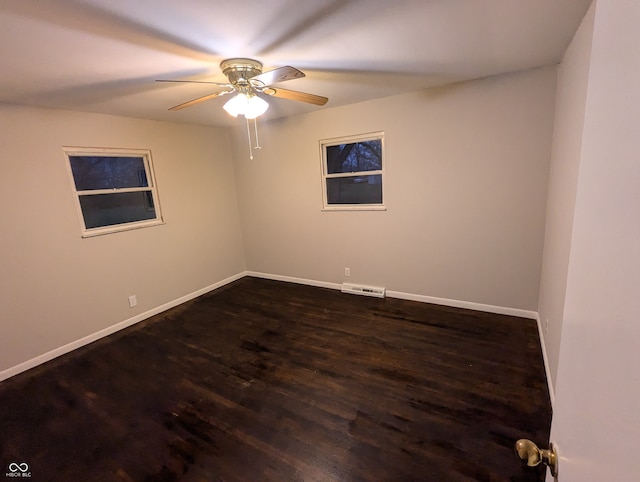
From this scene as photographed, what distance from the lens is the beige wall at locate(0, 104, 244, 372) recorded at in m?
2.67

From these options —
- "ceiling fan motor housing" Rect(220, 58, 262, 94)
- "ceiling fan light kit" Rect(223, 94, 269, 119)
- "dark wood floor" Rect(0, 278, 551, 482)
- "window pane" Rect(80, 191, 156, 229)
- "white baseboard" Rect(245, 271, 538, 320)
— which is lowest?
"dark wood floor" Rect(0, 278, 551, 482)

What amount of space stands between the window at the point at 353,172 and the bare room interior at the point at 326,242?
0.03 metres

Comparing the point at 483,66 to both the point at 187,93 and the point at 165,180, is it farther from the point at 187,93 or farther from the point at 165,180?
the point at 165,180

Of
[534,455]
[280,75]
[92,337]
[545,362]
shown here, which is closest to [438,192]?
[545,362]

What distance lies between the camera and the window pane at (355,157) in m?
3.62

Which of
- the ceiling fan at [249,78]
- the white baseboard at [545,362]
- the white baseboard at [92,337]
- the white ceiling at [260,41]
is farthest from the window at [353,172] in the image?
the white baseboard at [92,337]

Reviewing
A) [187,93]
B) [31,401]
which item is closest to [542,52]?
[187,93]

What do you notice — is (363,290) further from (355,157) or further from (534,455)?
(534,455)

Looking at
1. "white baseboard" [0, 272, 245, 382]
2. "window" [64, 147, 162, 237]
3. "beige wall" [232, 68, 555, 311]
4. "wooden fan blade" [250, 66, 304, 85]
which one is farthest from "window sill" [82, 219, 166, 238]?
"wooden fan blade" [250, 66, 304, 85]

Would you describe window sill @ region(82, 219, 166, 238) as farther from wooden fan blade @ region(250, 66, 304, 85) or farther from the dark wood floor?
wooden fan blade @ region(250, 66, 304, 85)

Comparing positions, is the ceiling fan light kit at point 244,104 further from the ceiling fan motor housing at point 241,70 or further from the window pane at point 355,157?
the window pane at point 355,157

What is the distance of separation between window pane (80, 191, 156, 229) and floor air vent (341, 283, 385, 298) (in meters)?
2.69

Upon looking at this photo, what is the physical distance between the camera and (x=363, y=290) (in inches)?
157

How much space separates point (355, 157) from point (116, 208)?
2.93 m
